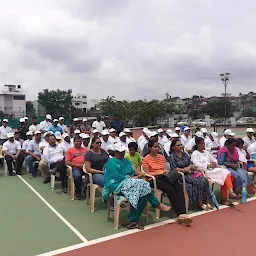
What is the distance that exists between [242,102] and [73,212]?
10011cm

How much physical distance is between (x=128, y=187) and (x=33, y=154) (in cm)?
453

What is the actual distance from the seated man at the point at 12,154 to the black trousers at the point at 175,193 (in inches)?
194

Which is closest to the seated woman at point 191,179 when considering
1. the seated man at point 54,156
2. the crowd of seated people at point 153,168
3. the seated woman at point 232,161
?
the crowd of seated people at point 153,168

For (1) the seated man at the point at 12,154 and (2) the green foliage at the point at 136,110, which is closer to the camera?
(1) the seated man at the point at 12,154

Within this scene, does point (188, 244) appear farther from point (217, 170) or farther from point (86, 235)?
point (217, 170)

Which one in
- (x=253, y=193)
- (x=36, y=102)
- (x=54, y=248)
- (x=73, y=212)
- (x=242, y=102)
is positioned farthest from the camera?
(x=242, y=102)

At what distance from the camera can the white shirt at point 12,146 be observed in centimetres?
838

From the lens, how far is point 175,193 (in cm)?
462

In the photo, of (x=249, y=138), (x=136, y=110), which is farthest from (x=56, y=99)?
(x=249, y=138)

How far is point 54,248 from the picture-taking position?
3709mm

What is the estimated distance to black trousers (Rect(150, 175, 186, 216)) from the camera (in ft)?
14.9

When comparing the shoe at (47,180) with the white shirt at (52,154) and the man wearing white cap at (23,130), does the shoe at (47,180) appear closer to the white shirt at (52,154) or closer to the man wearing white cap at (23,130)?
the white shirt at (52,154)

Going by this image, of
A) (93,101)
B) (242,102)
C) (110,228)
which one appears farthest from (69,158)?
(242,102)

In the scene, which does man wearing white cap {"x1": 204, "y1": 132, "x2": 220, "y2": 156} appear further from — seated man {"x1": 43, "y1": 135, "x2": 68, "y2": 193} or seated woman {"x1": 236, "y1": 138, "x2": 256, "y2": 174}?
seated man {"x1": 43, "y1": 135, "x2": 68, "y2": 193}
